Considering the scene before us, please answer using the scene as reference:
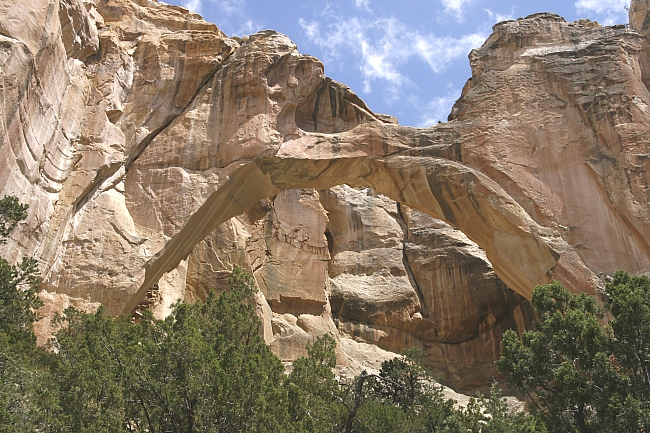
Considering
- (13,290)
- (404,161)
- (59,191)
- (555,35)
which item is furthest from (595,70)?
(13,290)

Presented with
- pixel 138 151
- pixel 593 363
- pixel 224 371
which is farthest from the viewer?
pixel 138 151

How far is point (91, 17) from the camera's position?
825 inches

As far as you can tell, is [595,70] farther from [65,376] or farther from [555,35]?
[65,376]

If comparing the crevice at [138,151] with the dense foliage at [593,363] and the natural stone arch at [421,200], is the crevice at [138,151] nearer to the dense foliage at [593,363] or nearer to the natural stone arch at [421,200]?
the natural stone arch at [421,200]

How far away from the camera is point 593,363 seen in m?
12.4

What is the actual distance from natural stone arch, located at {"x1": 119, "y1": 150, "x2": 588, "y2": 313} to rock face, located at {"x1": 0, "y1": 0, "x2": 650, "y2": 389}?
0.06 m

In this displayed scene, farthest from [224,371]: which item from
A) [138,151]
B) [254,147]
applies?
[138,151]

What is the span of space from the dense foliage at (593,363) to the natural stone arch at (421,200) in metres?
5.58

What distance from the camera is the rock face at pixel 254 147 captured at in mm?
17406

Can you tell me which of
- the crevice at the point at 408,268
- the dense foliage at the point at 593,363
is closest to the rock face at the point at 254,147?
the dense foliage at the point at 593,363

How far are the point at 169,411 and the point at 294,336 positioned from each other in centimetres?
1575

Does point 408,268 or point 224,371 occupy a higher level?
point 408,268

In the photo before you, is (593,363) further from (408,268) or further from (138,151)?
(408,268)

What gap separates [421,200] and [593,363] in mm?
9807
